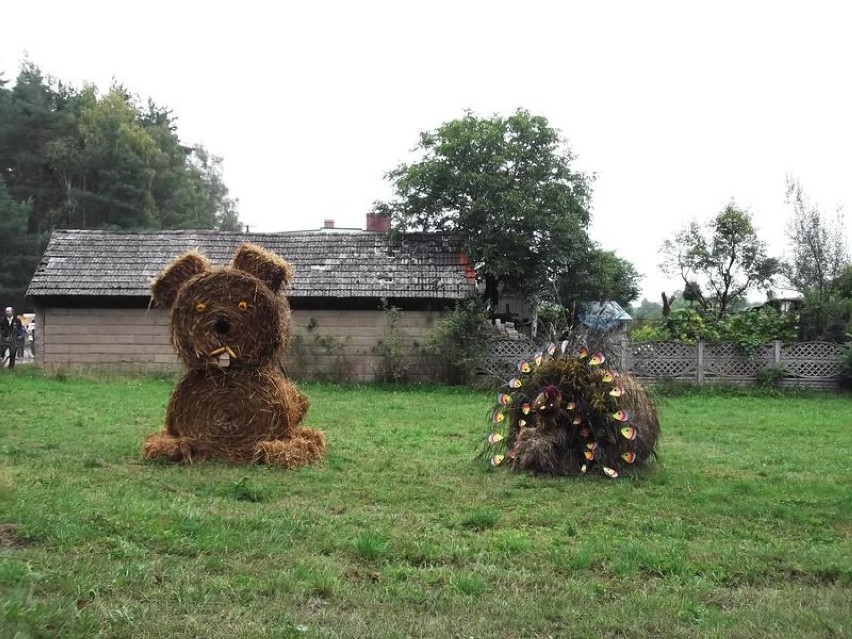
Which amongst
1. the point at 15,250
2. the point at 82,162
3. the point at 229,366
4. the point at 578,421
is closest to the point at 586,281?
the point at 578,421

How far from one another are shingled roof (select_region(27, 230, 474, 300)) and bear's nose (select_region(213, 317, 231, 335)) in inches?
390

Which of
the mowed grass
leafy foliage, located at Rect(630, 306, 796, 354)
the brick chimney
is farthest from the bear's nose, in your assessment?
the brick chimney

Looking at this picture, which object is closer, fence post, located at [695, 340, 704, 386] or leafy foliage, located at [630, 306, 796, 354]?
fence post, located at [695, 340, 704, 386]

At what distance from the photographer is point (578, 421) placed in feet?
25.8

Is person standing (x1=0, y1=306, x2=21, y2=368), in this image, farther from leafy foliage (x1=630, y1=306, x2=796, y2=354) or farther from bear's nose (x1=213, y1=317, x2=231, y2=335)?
leafy foliage (x1=630, y1=306, x2=796, y2=354)

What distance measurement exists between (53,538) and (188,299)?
384 cm

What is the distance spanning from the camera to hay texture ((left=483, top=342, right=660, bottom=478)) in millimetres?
7816

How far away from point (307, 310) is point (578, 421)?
11766 mm

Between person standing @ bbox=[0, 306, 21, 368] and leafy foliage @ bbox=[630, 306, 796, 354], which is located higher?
leafy foliage @ bbox=[630, 306, 796, 354]

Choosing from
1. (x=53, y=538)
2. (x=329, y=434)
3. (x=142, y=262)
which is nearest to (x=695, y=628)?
(x=53, y=538)

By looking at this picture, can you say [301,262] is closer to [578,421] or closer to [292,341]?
[292,341]

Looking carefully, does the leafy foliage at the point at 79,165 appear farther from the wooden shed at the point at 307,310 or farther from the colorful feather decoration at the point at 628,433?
the colorful feather decoration at the point at 628,433

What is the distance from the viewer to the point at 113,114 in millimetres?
42375

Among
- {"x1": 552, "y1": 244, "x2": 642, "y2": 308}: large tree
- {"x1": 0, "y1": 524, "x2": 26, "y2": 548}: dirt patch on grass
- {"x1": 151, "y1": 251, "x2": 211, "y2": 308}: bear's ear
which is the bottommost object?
{"x1": 0, "y1": 524, "x2": 26, "y2": 548}: dirt patch on grass
